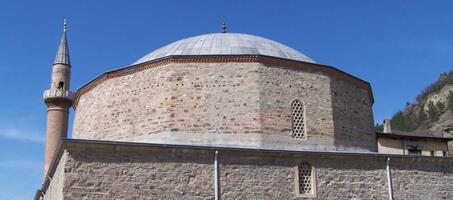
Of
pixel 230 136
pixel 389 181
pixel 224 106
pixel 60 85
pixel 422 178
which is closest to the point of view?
pixel 389 181

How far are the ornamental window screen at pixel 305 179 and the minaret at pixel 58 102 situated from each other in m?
8.55

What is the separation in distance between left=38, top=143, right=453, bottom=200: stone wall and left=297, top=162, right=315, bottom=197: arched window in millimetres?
130

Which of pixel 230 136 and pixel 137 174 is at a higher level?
pixel 230 136

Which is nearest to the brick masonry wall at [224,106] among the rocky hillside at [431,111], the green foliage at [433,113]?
the rocky hillside at [431,111]

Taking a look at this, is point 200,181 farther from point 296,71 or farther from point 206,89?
point 296,71

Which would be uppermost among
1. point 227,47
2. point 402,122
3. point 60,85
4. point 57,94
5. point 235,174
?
point 402,122

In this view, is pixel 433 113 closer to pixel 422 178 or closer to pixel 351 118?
pixel 351 118

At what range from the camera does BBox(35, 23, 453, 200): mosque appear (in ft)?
32.9

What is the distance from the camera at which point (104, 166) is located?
9.85 metres

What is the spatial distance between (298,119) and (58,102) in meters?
9.23

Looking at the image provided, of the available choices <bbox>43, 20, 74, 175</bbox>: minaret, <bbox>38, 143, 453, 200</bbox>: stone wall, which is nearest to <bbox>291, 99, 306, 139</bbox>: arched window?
<bbox>38, 143, 453, 200</bbox>: stone wall

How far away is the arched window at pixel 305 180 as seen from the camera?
36.2 ft

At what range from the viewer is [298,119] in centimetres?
1241

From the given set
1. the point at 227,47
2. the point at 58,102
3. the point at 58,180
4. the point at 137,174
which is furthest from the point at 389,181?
the point at 58,102
